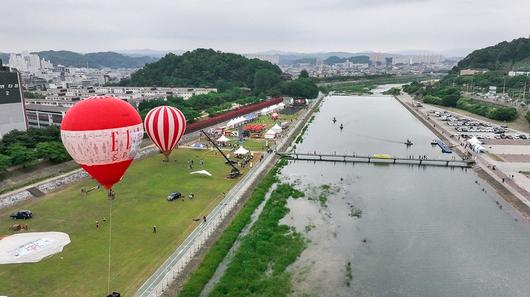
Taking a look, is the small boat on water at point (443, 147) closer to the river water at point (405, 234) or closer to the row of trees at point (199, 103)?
the river water at point (405, 234)

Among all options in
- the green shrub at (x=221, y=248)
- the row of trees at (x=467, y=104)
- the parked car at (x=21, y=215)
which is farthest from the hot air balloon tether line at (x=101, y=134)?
the row of trees at (x=467, y=104)

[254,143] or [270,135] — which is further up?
[270,135]

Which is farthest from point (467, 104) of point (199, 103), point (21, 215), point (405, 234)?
point (21, 215)

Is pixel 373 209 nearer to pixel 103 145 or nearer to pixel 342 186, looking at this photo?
pixel 342 186

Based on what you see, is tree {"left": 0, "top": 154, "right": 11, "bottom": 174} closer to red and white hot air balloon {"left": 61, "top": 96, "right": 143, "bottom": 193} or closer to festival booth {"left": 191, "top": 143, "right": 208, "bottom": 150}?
red and white hot air balloon {"left": 61, "top": 96, "right": 143, "bottom": 193}


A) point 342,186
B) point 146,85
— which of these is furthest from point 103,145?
point 146,85

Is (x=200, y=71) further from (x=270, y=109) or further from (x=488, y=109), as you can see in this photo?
(x=488, y=109)
